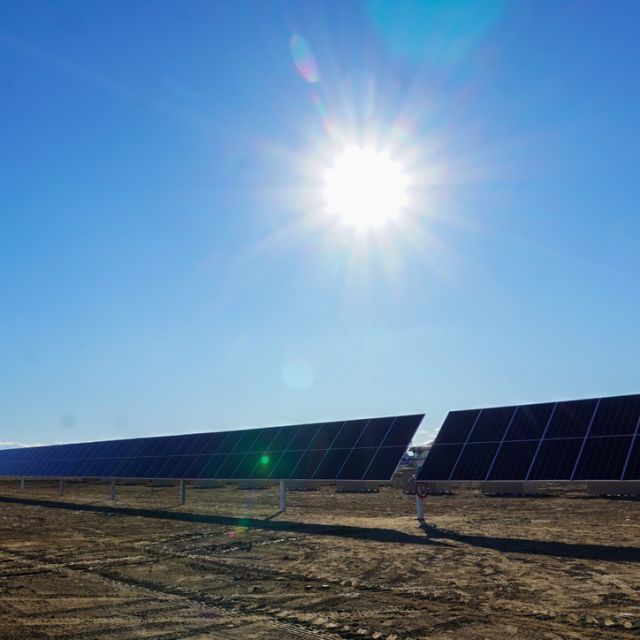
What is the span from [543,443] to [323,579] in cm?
1031

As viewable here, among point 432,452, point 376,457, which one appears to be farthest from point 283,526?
point 432,452

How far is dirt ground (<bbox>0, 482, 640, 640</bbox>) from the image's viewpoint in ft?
28.5

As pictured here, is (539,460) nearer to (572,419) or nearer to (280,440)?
(572,419)

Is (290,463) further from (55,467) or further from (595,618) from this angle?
(55,467)

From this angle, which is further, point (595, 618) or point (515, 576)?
point (515, 576)

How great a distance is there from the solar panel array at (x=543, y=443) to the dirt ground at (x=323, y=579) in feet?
6.47

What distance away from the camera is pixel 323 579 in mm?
12023

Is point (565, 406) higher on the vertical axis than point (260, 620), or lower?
higher

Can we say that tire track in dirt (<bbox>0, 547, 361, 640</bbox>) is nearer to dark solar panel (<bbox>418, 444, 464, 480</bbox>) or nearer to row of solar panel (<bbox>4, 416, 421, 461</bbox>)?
dark solar panel (<bbox>418, 444, 464, 480</bbox>)

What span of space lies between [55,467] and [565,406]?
142 feet

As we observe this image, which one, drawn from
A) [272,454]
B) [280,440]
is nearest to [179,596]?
[272,454]

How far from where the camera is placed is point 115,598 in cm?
1073

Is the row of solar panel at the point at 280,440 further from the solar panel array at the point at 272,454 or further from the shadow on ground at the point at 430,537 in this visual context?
the shadow on ground at the point at 430,537

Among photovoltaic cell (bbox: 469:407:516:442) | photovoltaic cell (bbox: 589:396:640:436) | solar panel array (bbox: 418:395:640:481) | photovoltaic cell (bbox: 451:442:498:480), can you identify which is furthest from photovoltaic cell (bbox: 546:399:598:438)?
photovoltaic cell (bbox: 451:442:498:480)
